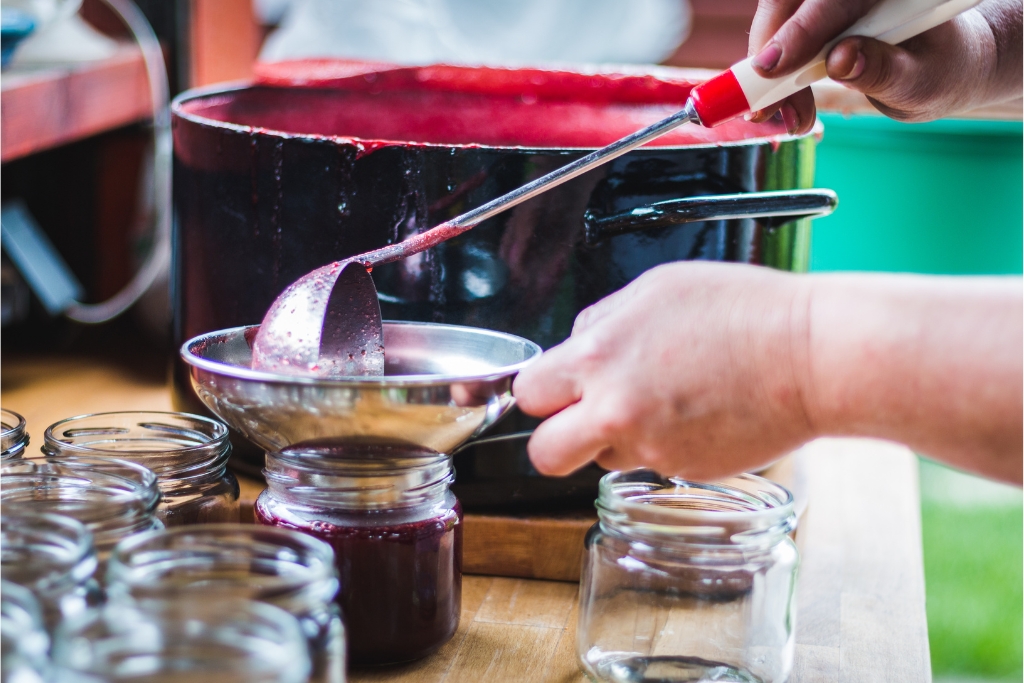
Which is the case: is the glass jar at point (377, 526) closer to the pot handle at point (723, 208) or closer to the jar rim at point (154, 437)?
the jar rim at point (154, 437)

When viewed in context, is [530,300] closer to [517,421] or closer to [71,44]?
[517,421]

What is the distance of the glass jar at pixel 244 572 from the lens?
428mm

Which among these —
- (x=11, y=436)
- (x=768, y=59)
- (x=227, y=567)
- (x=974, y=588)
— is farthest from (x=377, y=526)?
(x=974, y=588)

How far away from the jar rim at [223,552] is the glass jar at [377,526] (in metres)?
0.10

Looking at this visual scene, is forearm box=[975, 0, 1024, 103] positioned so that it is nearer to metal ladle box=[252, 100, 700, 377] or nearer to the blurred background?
the blurred background

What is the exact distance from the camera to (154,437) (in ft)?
2.39

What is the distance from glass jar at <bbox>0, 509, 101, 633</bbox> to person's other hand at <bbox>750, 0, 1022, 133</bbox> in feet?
1.47

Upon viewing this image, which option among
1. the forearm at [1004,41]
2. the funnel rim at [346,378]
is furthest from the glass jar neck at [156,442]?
the forearm at [1004,41]

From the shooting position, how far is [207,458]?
0.67 metres

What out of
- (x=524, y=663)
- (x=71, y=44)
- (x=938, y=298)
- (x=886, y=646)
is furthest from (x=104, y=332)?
(x=938, y=298)

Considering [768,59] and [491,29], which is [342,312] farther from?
[491,29]

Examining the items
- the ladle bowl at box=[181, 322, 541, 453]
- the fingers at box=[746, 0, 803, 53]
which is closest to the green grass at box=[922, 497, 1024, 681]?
the fingers at box=[746, 0, 803, 53]

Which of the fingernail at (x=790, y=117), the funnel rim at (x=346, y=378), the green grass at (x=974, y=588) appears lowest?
the green grass at (x=974, y=588)

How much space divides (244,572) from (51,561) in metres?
0.08
